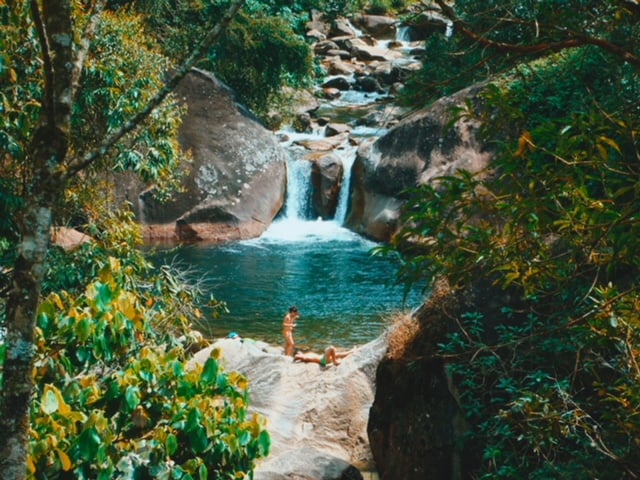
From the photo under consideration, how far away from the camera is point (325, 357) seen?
11.4m

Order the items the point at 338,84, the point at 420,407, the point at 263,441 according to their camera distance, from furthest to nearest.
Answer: the point at 338,84
the point at 420,407
the point at 263,441

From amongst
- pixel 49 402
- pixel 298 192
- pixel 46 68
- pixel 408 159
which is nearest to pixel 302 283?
pixel 408 159

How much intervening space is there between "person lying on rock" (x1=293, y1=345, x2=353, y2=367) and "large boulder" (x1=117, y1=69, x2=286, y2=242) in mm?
9766

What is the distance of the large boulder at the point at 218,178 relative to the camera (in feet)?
69.0

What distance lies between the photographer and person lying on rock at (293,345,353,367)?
37.3 feet

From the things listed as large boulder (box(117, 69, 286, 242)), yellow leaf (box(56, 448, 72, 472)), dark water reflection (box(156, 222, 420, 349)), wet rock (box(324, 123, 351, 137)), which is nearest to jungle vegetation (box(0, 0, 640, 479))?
yellow leaf (box(56, 448, 72, 472))

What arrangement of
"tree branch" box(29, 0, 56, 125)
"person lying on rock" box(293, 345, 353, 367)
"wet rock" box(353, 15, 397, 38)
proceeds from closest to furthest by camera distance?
"tree branch" box(29, 0, 56, 125)
"person lying on rock" box(293, 345, 353, 367)
"wet rock" box(353, 15, 397, 38)

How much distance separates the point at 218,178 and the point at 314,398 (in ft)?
41.3

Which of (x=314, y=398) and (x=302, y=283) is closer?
(x=314, y=398)

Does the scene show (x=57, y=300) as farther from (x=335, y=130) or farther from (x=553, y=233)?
(x=335, y=130)

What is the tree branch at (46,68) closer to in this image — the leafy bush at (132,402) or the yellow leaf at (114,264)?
the leafy bush at (132,402)

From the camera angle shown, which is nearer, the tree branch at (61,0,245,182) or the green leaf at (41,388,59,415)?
the tree branch at (61,0,245,182)

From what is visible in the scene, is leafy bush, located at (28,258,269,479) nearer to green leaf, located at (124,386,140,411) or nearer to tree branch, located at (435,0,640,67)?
green leaf, located at (124,386,140,411)

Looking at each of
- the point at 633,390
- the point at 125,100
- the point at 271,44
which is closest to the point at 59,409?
the point at 633,390
